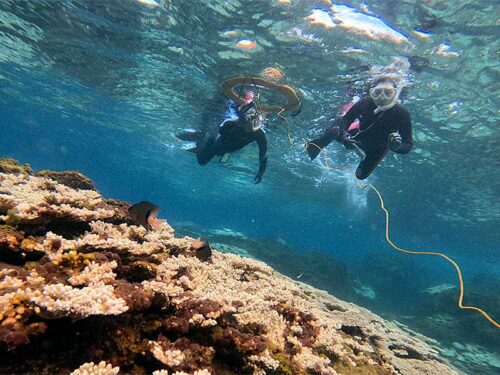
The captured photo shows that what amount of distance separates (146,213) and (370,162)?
20.9 ft

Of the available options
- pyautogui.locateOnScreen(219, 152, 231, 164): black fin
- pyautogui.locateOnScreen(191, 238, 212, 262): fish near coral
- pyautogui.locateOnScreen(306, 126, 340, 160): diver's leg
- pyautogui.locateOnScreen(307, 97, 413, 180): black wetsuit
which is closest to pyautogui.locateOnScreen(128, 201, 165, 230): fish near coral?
pyautogui.locateOnScreen(191, 238, 212, 262): fish near coral

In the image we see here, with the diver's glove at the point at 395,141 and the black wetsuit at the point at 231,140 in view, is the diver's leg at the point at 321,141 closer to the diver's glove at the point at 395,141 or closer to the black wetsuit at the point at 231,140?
the diver's glove at the point at 395,141

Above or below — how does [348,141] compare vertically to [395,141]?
below

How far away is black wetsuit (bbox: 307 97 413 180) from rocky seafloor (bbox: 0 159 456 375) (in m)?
5.02

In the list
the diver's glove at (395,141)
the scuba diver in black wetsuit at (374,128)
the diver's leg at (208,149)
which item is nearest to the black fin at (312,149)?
the scuba diver in black wetsuit at (374,128)

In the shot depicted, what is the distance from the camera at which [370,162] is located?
8430 mm

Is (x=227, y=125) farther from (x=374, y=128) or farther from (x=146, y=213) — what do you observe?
(x=146, y=213)

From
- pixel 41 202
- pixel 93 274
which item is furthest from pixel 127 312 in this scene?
pixel 41 202

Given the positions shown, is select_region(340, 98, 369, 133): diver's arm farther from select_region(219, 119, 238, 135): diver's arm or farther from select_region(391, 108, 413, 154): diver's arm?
select_region(219, 119, 238, 135): diver's arm

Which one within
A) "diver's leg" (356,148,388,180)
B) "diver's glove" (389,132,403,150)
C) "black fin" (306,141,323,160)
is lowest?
"black fin" (306,141,323,160)

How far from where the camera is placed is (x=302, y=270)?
73.2ft

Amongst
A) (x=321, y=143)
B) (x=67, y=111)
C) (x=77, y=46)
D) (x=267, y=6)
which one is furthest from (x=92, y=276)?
(x=67, y=111)

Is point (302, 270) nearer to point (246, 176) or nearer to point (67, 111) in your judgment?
point (246, 176)

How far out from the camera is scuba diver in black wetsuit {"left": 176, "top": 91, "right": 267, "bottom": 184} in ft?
34.1
